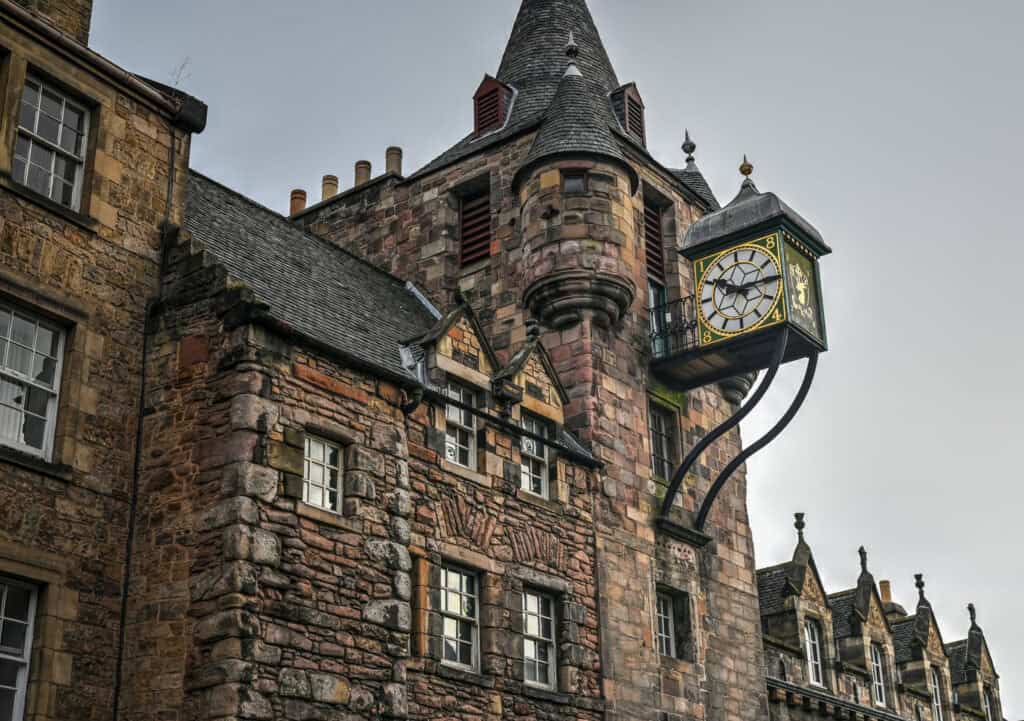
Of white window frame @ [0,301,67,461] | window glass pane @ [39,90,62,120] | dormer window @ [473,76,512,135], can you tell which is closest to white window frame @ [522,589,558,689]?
white window frame @ [0,301,67,461]

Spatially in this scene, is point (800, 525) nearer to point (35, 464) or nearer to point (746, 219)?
point (746, 219)

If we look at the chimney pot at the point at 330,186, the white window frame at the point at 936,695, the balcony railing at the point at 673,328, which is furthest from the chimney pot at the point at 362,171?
the white window frame at the point at 936,695

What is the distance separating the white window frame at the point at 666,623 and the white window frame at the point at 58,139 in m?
11.1

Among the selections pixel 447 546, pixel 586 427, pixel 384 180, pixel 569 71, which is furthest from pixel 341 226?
pixel 447 546

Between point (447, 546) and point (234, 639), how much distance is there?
4.31m

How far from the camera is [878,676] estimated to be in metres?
31.7

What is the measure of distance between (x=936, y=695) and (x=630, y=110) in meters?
16.7

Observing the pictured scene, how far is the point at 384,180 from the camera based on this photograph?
2703 centimetres

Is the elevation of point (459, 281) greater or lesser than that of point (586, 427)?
greater

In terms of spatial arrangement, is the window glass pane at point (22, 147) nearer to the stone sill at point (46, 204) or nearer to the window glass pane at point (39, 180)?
the window glass pane at point (39, 180)

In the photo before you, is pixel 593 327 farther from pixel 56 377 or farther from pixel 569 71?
pixel 56 377

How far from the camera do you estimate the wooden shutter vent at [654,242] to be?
25625mm

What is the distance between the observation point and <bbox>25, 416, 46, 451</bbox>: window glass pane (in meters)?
15.2

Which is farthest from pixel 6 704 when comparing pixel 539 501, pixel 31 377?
pixel 539 501
